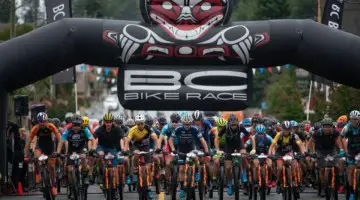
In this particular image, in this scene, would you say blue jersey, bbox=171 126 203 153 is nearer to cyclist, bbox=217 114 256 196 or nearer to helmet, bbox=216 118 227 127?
cyclist, bbox=217 114 256 196

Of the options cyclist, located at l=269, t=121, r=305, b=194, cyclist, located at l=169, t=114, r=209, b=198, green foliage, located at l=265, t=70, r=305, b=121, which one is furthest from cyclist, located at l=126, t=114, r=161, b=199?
green foliage, located at l=265, t=70, r=305, b=121

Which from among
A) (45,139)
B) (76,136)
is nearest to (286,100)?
(45,139)

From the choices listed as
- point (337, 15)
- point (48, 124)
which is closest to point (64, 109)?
point (337, 15)

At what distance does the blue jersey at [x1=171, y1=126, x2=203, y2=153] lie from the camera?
1975cm

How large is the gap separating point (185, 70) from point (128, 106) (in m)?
1.37

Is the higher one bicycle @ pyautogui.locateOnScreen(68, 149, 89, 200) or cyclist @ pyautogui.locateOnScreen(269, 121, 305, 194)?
cyclist @ pyautogui.locateOnScreen(269, 121, 305, 194)

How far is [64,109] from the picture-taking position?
173ft

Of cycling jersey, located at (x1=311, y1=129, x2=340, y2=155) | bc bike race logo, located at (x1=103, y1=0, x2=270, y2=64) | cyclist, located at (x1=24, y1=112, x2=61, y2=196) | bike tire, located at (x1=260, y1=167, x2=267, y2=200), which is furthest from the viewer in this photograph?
cyclist, located at (x1=24, y1=112, x2=61, y2=196)

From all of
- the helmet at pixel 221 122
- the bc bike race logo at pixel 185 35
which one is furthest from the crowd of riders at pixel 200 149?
the bc bike race logo at pixel 185 35

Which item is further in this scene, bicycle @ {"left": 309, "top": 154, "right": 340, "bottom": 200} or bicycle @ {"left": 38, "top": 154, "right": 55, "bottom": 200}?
bicycle @ {"left": 38, "top": 154, "right": 55, "bottom": 200}

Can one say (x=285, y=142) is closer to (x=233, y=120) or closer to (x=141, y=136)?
(x=233, y=120)

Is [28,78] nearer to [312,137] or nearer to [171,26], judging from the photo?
[171,26]

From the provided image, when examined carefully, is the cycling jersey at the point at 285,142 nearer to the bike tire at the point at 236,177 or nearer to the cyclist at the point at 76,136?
the bike tire at the point at 236,177

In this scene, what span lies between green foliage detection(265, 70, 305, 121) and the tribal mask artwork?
26.1 metres
